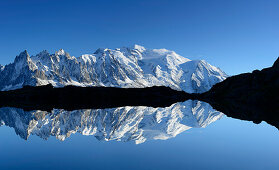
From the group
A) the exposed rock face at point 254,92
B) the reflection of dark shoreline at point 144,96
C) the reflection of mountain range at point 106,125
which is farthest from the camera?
the reflection of dark shoreline at point 144,96

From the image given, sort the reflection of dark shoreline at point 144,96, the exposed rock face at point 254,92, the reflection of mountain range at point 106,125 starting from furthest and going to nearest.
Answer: the reflection of dark shoreline at point 144,96 → the exposed rock face at point 254,92 → the reflection of mountain range at point 106,125

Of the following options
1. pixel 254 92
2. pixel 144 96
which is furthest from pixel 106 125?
pixel 144 96

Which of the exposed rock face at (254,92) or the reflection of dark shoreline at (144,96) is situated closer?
the exposed rock face at (254,92)

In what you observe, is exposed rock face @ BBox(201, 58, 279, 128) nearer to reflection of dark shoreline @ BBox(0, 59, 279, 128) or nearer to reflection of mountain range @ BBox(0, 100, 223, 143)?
reflection of dark shoreline @ BBox(0, 59, 279, 128)

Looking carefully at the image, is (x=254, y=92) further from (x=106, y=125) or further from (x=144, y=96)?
(x=144, y=96)

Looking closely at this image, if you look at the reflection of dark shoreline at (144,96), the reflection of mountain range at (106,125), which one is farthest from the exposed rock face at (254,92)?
the reflection of mountain range at (106,125)

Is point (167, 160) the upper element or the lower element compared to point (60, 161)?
lower

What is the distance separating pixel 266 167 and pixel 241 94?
10179 cm

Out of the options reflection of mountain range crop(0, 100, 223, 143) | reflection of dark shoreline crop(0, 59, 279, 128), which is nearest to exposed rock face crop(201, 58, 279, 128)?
reflection of dark shoreline crop(0, 59, 279, 128)

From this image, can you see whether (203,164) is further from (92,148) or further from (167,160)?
(92,148)

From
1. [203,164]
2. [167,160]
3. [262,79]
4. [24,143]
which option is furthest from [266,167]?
[262,79]

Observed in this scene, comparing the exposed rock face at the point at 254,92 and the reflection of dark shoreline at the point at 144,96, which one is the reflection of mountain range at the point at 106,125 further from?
the exposed rock face at the point at 254,92

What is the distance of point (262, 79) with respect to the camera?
104m

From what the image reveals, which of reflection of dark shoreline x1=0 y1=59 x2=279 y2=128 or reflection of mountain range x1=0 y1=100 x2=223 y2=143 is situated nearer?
reflection of mountain range x1=0 y1=100 x2=223 y2=143
